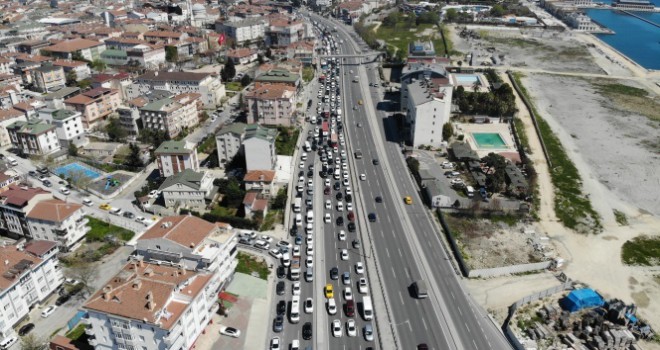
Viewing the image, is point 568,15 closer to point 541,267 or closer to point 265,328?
point 541,267

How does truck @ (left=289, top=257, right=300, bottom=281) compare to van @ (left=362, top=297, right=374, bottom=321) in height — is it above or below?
above

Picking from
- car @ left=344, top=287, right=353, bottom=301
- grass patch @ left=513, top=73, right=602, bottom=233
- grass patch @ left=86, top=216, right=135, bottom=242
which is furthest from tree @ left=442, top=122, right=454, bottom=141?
grass patch @ left=86, top=216, right=135, bottom=242

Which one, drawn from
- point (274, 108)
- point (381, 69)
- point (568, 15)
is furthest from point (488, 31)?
point (274, 108)

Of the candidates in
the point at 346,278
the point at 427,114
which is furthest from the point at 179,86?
the point at 346,278

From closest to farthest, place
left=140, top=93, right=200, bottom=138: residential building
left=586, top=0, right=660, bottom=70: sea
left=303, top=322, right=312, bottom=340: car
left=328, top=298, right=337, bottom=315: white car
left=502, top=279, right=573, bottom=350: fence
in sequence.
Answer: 1. left=502, top=279, right=573, bottom=350: fence
2. left=303, top=322, right=312, bottom=340: car
3. left=328, top=298, right=337, bottom=315: white car
4. left=140, top=93, right=200, bottom=138: residential building
5. left=586, top=0, right=660, bottom=70: sea

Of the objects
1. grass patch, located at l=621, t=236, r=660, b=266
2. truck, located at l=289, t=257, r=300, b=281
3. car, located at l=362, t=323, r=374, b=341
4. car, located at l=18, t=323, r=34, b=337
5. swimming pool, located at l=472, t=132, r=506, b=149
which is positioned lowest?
grass patch, located at l=621, t=236, r=660, b=266

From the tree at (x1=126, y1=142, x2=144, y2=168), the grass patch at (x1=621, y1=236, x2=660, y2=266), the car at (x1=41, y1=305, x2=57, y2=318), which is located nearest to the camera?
the car at (x1=41, y1=305, x2=57, y2=318)

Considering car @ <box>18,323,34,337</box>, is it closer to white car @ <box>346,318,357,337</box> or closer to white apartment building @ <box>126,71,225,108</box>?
white car @ <box>346,318,357,337</box>
